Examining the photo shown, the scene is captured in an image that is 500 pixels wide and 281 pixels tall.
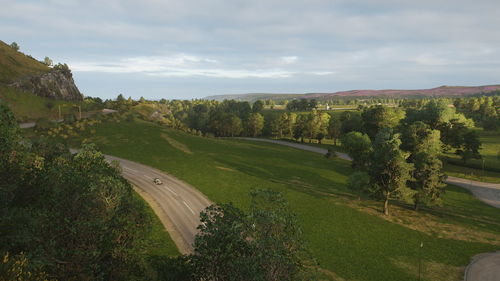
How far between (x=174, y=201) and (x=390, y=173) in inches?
1469

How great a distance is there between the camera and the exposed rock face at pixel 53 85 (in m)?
118

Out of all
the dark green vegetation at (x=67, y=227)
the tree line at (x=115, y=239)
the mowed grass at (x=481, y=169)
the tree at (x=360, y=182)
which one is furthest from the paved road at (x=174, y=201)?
the mowed grass at (x=481, y=169)

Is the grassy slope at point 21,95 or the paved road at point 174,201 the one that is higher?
the grassy slope at point 21,95

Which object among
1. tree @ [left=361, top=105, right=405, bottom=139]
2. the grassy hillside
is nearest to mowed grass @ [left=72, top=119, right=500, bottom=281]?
tree @ [left=361, top=105, right=405, bottom=139]

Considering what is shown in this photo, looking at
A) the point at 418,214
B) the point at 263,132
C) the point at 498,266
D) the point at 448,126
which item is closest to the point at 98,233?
the point at 498,266

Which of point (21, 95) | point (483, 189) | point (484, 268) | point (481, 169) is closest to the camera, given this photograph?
point (484, 268)

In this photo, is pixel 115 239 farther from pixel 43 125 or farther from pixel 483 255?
pixel 43 125

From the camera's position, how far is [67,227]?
15219 mm

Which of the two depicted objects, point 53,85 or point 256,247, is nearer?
point 256,247

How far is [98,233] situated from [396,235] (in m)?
41.8

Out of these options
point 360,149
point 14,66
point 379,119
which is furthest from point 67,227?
point 14,66

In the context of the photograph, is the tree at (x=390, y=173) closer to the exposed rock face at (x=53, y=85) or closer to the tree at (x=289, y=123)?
the tree at (x=289, y=123)

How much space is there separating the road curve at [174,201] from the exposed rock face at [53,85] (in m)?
81.5

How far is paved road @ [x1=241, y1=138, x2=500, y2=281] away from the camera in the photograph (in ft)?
109
